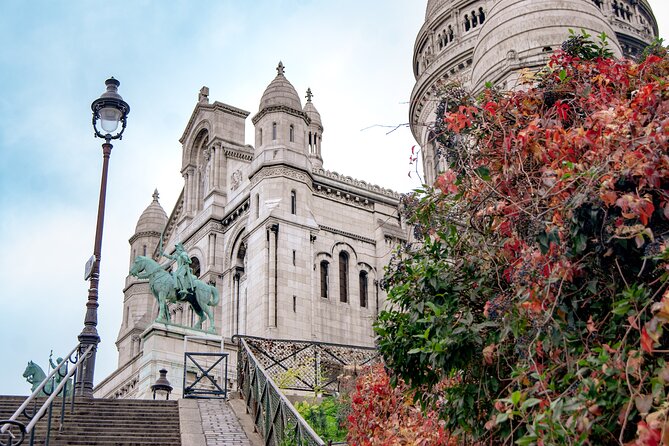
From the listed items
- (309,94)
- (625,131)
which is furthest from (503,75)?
(309,94)

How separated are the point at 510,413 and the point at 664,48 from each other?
17.1ft

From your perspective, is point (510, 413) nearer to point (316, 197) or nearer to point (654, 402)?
point (654, 402)

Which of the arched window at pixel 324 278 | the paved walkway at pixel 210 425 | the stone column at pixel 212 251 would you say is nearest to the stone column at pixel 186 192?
the stone column at pixel 212 251

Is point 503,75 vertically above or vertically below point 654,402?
above

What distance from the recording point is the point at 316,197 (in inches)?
1486

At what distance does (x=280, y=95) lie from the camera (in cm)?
3756

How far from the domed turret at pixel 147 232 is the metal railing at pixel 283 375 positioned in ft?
94.1

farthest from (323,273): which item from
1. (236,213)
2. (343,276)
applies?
(236,213)

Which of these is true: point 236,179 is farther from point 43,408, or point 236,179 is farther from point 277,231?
point 43,408

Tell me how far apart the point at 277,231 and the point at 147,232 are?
17.4m

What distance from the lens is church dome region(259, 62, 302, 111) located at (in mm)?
37281

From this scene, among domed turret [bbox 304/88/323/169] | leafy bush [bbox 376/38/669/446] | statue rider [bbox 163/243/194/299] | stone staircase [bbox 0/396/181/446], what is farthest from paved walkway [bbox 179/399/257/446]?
domed turret [bbox 304/88/323/169]

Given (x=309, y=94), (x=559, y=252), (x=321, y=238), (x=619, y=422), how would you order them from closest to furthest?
1. (x=619, y=422)
2. (x=559, y=252)
3. (x=321, y=238)
4. (x=309, y=94)

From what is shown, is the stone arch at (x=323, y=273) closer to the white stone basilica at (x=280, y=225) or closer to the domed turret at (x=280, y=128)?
the white stone basilica at (x=280, y=225)
